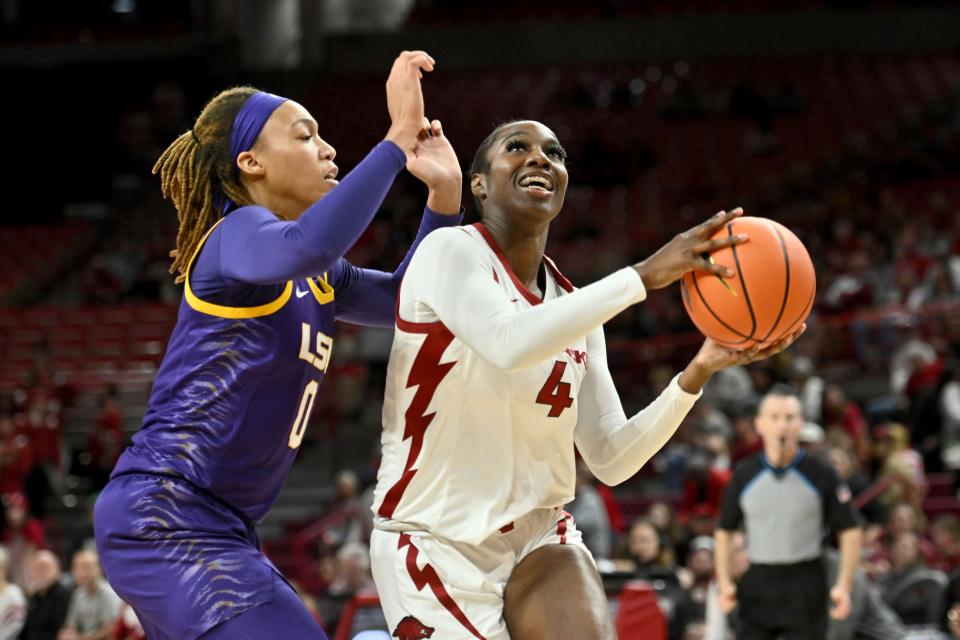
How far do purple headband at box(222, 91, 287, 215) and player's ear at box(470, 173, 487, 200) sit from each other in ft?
1.82

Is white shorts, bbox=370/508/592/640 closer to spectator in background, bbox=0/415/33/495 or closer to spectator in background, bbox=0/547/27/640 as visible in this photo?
spectator in background, bbox=0/547/27/640

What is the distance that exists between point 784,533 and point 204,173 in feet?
15.0

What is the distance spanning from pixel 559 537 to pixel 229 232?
1119mm

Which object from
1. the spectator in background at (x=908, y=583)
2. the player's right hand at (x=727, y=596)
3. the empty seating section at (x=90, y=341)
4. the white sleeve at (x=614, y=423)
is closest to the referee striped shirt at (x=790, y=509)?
the player's right hand at (x=727, y=596)

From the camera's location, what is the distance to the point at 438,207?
3.85 meters

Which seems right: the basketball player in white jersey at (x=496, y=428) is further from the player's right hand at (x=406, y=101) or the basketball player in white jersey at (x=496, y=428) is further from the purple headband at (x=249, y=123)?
the purple headband at (x=249, y=123)

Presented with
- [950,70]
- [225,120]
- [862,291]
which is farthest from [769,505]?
[950,70]

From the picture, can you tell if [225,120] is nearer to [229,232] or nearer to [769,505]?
[229,232]

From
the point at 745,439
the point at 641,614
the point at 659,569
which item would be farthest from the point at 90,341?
the point at 641,614

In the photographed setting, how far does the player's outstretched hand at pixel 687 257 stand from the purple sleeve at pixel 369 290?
896 millimetres

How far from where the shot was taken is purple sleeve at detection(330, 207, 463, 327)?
3.77 metres

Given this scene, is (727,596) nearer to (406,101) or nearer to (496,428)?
(496,428)

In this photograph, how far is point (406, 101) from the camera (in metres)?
3.29

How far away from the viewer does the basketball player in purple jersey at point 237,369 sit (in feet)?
9.82
